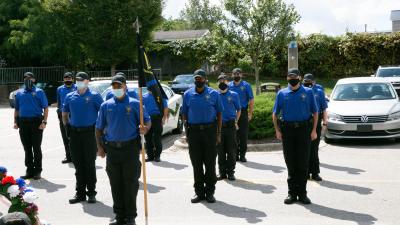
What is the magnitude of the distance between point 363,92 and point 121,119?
30.0ft

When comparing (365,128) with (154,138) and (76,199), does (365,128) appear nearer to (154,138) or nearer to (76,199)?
(154,138)

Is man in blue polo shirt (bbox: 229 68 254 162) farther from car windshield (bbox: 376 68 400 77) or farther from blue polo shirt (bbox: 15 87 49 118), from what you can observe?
car windshield (bbox: 376 68 400 77)

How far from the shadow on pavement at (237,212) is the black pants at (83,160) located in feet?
5.77

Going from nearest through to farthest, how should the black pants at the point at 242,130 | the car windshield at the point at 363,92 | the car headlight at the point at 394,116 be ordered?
the black pants at the point at 242,130 → the car headlight at the point at 394,116 → the car windshield at the point at 363,92

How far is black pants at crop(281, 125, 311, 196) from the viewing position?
26.0ft

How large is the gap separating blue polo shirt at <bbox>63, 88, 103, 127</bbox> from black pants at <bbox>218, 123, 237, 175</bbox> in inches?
93.9

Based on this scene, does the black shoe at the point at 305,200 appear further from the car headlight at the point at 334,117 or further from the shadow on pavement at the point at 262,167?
Answer: the car headlight at the point at 334,117

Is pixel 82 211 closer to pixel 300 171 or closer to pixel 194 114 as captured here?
pixel 194 114

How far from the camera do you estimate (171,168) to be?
439 inches

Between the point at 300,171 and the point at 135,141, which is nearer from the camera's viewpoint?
the point at 135,141

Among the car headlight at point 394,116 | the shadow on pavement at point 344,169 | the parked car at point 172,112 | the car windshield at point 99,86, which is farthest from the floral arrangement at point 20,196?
the car windshield at point 99,86

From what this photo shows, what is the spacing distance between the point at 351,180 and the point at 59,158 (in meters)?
6.54

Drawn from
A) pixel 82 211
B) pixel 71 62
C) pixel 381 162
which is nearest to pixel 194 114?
pixel 82 211

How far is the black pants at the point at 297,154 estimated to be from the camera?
7938 millimetres
